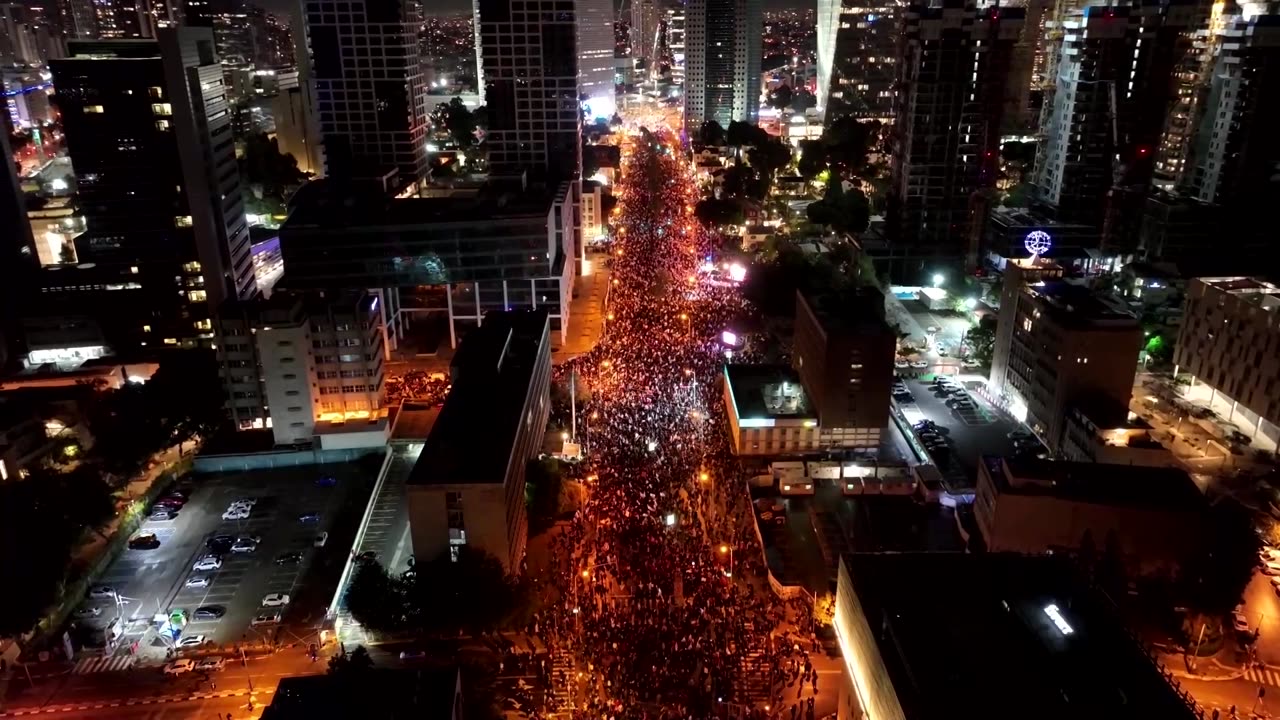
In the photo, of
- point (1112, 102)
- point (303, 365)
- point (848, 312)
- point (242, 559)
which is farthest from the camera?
point (1112, 102)

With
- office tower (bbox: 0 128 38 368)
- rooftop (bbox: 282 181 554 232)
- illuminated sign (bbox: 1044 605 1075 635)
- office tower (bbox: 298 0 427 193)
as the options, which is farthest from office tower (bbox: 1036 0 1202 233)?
office tower (bbox: 0 128 38 368)

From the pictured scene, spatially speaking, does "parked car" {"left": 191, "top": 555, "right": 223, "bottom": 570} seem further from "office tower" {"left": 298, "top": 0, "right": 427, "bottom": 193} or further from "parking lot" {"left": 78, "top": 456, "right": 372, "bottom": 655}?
"office tower" {"left": 298, "top": 0, "right": 427, "bottom": 193}

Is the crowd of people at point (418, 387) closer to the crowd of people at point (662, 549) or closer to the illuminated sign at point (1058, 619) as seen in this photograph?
the crowd of people at point (662, 549)

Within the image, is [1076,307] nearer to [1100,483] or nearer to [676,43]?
[1100,483]

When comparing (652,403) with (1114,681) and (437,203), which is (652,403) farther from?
(1114,681)

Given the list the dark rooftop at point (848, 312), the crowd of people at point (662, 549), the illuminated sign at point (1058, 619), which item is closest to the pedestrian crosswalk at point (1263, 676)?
the illuminated sign at point (1058, 619)

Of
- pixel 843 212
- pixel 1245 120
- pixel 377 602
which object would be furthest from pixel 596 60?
pixel 377 602
